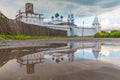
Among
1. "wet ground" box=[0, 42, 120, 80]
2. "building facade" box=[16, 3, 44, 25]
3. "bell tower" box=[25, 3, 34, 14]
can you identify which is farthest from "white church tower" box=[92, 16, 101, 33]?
"wet ground" box=[0, 42, 120, 80]

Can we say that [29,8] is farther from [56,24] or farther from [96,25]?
[96,25]

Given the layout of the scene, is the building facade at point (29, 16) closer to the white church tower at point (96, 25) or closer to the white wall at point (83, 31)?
the white wall at point (83, 31)

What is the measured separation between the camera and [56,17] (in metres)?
106

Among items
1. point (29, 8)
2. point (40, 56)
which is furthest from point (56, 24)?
point (40, 56)

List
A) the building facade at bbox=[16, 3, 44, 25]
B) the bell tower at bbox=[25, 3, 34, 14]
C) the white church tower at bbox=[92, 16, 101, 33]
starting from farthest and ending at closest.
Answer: the white church tower at bbox=[92, 16, 101, 33] < the bell tower at bbox=[25, 3, 34, 14] < the building facade at bbox=[16, 3, 44, 25]

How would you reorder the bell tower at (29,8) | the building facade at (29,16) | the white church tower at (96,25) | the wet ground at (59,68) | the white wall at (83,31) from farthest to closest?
the white church tower at (96,25) < the white wall at (83,31) < the bell tower at (29,8) < the building facade at (29,16) < the wet ground at (59,68)

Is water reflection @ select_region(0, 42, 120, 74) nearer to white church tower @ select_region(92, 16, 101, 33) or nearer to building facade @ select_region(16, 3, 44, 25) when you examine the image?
building facade @ select_region(16, 3, 44, 25)

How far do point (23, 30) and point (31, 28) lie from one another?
416 centimetres

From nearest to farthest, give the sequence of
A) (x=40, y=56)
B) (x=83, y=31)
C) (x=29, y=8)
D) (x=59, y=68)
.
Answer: (x=59, y=68) < (x=40, y=56) < (x=29, y=8) < (x=83, y=31)

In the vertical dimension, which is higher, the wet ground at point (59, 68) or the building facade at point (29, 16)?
the building facade at point (29, 16)

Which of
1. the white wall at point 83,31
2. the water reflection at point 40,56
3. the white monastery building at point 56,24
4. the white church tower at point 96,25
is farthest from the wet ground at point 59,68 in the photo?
the white church tower at point 96,25

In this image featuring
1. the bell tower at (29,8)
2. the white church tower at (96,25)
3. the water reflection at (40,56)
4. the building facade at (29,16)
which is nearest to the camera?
the water reflection at (40,56)

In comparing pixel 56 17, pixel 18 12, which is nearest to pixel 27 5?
pixel 18 12

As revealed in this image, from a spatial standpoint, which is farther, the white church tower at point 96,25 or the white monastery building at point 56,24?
the white church tower at point 96,25
